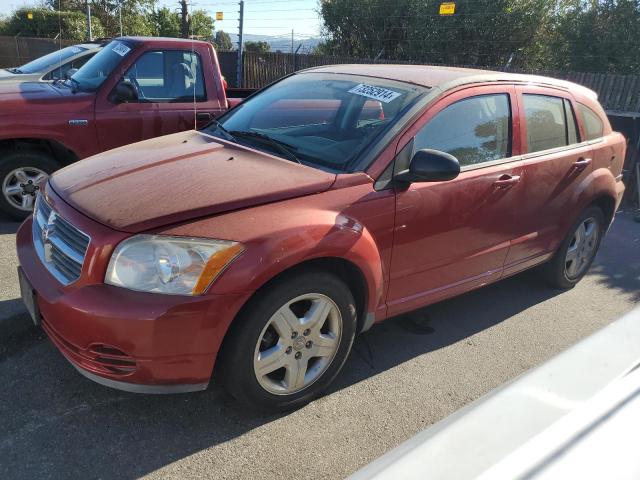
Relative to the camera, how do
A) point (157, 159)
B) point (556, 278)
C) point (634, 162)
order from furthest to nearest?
1. point (634, 162)
2. point (556, 278)
3. point (157, 159)

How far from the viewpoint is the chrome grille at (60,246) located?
2520 mm

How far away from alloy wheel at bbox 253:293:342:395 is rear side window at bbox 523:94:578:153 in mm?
2032

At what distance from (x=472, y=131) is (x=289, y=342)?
1.82 m

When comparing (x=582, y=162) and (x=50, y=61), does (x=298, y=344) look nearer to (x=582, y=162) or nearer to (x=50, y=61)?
(x=582, y=162)

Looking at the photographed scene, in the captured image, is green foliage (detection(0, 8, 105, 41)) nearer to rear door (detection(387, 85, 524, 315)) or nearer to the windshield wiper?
the windshield wiper

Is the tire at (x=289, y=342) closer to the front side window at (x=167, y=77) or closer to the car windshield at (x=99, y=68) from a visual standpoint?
the front side window at (x=167, y=77)

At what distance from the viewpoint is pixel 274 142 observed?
3336 millimetres

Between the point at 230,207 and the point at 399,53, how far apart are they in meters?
18.1

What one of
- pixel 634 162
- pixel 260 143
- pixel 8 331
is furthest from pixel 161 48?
pixel 634 162

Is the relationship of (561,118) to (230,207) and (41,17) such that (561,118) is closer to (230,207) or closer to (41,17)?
(230,207)

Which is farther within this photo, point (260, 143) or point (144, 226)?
point (260, 143)

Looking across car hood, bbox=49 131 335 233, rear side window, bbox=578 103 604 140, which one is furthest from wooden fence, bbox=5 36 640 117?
car hood, bbox=49 131 335 233

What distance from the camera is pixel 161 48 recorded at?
5617 millimetres

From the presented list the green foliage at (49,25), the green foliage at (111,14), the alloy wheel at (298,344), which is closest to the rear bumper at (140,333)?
the alloy wheel at (298,344)
